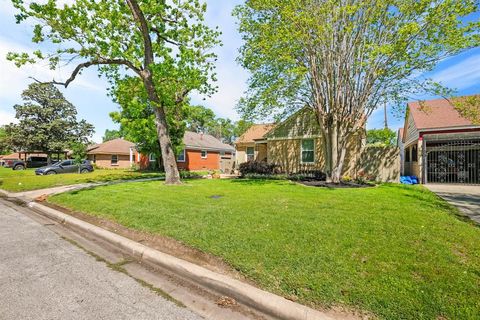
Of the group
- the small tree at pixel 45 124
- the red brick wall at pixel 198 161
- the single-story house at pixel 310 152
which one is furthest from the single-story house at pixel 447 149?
the small tree at pixel 45 124

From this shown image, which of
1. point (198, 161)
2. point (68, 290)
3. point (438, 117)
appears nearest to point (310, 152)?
point (438, 117)

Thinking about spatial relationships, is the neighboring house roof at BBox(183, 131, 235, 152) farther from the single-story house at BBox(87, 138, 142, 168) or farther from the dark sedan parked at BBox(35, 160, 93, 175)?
the dark sedan parked at BBox(35, 160, 93, 175)

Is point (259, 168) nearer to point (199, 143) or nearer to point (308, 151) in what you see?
point (308, 151)

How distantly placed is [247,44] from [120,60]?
20.4 ft

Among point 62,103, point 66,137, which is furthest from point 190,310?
point 62,103

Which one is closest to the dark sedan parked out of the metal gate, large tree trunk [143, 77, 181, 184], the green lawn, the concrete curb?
the green lawn

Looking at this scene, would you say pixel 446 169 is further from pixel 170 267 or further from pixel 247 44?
pixel 170 267

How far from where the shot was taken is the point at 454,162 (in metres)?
13.5

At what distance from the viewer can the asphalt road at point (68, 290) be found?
2.56m

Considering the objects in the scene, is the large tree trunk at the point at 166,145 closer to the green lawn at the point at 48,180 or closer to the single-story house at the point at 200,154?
the green lawn at the point at 48,180

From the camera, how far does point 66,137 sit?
119 feet

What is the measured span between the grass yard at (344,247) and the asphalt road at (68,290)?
3.77 ft

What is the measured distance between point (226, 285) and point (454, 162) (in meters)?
16.4

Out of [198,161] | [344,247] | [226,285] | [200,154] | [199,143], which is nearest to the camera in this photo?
[226,285]
